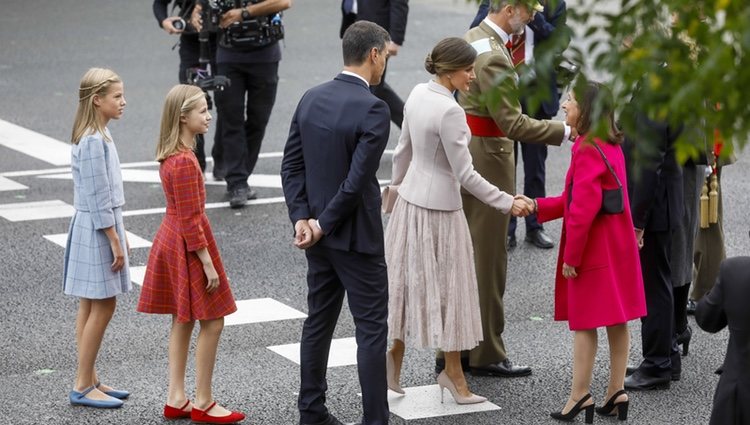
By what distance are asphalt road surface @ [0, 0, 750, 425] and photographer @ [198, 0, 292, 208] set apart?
1.27 ft

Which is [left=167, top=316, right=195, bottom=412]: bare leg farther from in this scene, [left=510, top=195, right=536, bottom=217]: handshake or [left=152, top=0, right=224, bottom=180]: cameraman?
[left=152, top=0, right=224, bottom=180]: cameraman

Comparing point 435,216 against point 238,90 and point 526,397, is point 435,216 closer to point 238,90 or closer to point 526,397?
point 526,397

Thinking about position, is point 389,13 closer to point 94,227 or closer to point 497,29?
point 497,29

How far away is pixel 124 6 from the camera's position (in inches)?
859

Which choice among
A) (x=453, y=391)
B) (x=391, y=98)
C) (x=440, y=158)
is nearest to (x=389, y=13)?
(x=391, y=98)

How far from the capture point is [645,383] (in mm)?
7309

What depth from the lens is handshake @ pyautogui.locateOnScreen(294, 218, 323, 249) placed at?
6281 mm

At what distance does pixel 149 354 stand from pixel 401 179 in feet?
6.07

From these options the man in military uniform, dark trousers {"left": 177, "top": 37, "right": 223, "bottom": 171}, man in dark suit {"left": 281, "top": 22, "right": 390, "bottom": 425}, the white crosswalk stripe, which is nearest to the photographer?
dark trousers {"left": 177, "top": 37, "right": 223, "bottom": 171}

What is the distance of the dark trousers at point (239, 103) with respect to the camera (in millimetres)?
11236

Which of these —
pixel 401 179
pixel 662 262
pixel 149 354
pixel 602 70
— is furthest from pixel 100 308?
pixel 602 70

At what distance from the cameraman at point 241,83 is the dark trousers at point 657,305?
15.6ft

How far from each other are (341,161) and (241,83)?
17.1 feet

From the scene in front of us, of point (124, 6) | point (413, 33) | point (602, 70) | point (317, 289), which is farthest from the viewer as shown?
point (124, 6)
